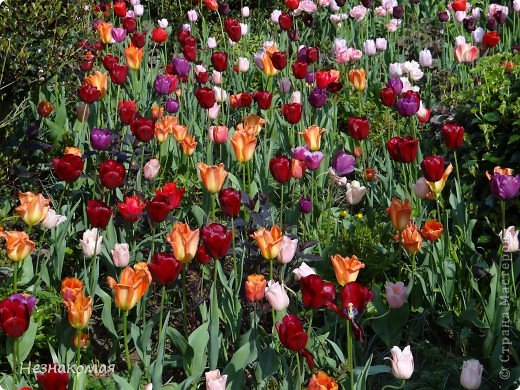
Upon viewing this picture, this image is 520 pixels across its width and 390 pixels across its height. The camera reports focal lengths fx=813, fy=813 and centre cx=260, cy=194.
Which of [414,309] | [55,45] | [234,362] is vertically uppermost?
[55,45]

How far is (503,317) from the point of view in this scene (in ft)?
9.49

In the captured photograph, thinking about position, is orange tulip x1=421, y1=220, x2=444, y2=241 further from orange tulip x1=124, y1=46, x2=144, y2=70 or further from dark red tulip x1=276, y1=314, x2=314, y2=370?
orange tulip x1=124, y1=46, x2=144, y2=70

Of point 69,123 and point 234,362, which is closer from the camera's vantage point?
point 234,362

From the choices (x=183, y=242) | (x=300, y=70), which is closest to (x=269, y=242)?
(x=183, y=242)

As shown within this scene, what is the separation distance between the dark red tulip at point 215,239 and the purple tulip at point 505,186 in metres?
0.98

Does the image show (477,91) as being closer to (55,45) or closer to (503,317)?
(503,317)

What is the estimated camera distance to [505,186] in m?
2.81

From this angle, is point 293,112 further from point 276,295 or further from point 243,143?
point 276,295

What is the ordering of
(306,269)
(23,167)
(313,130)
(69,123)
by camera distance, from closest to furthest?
(306,269) < (313,130) < (23,167) < (69,123)

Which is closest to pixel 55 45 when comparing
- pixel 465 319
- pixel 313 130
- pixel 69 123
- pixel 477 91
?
pixel 69 123

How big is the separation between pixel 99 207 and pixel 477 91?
91.1 inches

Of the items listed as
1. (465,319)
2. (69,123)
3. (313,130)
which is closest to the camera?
(465,319)

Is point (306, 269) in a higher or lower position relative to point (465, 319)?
higher

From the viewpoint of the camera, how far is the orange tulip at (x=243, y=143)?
3.29 metres
